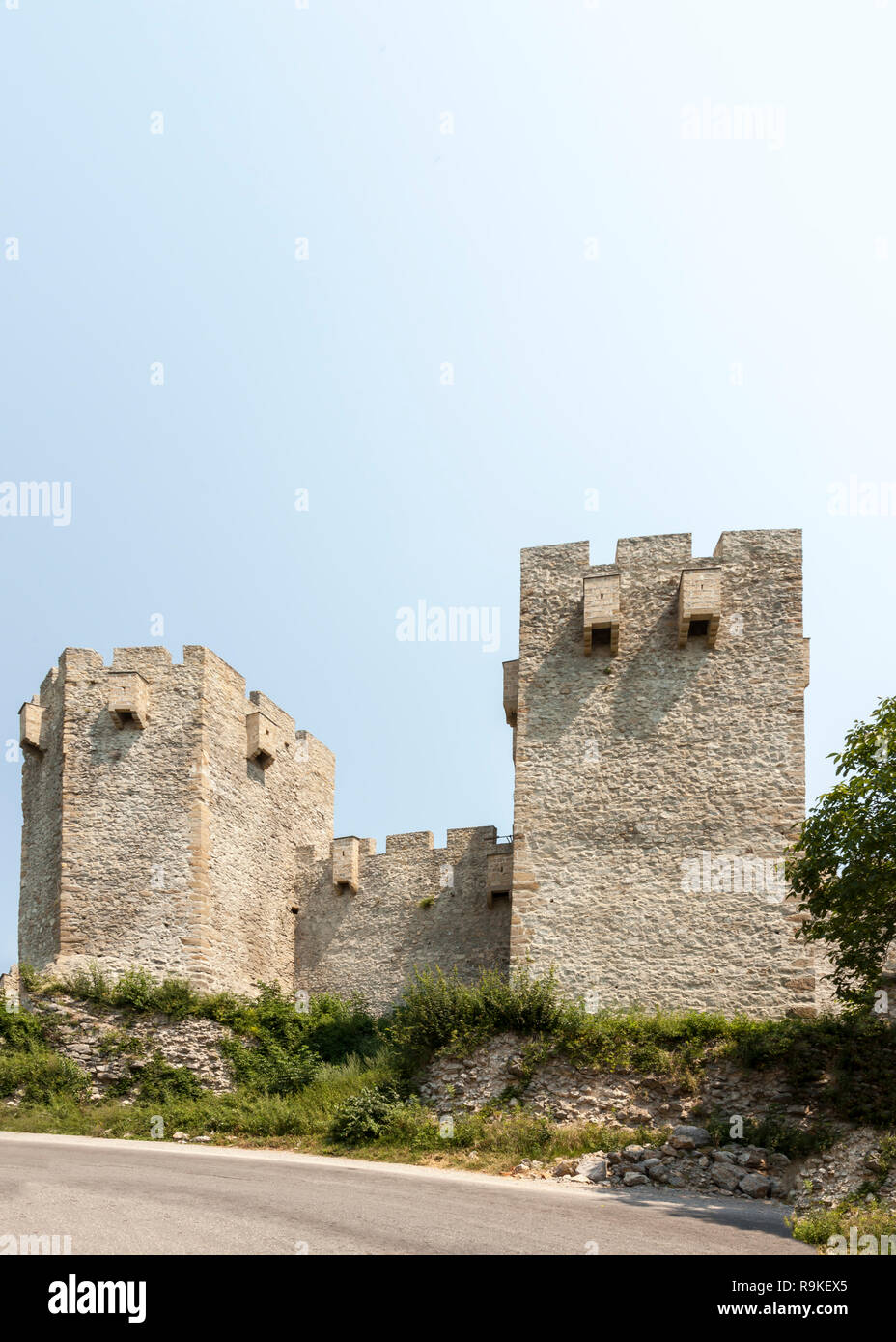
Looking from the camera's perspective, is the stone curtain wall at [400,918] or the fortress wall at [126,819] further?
the stone curtain wall at [400,918]

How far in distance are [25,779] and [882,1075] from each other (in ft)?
59.7

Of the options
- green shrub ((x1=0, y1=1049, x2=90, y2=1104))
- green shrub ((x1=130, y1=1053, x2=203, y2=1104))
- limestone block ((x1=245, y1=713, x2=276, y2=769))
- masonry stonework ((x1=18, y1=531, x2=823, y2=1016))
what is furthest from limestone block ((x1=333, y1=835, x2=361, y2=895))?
green shrub ((x1=0, y1=1049, x2=90, y2=1104))

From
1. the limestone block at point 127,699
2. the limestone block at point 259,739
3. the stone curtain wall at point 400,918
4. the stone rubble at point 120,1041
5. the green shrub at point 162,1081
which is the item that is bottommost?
the green shrub at point 162,1081

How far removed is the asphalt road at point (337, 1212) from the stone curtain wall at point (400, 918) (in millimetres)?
8677

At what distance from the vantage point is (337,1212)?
10.5 metres

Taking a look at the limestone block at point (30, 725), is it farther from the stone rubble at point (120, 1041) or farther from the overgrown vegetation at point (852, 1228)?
the overgrown vegetation at point (852, 1228)

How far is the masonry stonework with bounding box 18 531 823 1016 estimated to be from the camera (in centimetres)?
1859

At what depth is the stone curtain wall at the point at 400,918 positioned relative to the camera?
23469 millimetres

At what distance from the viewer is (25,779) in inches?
944

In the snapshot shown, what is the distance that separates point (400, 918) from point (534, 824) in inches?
249

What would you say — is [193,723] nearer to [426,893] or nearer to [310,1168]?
[426,893]

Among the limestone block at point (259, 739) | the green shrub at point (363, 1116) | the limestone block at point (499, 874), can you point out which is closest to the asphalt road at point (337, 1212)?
the green shrub at point (363, 1116)

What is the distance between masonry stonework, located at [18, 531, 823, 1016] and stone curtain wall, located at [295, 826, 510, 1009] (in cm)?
5
